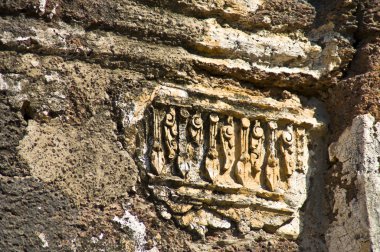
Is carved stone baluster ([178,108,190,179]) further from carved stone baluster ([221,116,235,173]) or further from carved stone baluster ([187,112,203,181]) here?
carved stone baluster ([221,116,235,173])

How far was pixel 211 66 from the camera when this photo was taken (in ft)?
14.9

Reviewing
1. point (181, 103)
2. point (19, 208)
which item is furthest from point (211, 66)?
point (19, 208)

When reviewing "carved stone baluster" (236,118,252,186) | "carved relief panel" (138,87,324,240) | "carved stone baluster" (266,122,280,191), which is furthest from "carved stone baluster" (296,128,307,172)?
"carved stone baluster" (236,118,252,186)

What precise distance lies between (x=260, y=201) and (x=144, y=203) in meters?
0.47

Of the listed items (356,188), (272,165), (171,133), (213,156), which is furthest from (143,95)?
(356,188)

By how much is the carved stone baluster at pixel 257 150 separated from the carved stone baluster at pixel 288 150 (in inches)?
3.4

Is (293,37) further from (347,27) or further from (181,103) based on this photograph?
(181,103)

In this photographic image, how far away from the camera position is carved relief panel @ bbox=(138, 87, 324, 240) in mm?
4355

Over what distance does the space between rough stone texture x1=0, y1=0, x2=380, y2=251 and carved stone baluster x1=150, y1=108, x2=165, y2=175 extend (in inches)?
2.1

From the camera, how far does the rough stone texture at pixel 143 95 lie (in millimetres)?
4156

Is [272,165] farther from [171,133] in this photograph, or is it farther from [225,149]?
[171,133]

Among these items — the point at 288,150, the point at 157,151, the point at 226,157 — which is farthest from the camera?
the point at 288,150

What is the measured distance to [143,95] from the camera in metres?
4.41

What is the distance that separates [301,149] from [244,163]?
28 cm
